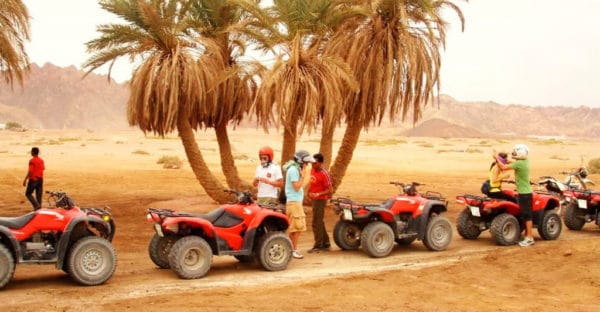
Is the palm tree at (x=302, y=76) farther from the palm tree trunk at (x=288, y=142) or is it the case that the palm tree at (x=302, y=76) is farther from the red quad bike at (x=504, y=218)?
the red quad bike at (x=504, y=218)

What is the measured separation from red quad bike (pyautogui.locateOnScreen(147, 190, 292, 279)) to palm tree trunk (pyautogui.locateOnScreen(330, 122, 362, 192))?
7.29 m

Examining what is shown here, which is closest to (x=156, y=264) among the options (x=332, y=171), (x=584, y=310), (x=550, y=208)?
(x=584, y=310)

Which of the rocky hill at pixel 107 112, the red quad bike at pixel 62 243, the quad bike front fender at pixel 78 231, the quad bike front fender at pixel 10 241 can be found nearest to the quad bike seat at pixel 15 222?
the red quad bike at pixel 62 243

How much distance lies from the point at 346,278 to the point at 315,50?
8.35 meters

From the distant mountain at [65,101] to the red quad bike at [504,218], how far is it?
429ft

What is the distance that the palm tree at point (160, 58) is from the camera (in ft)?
50.6

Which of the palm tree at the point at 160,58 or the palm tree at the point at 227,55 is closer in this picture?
the palm tree at the point at 160,58

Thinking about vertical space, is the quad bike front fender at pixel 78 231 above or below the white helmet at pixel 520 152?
below

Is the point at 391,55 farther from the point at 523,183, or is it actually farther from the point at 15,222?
the point at 15,222

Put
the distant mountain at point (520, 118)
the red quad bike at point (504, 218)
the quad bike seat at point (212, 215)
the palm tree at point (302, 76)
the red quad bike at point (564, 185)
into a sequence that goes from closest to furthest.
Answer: the quad bike seat at point (212, 215) < the red quad bike at point (504, 218) < the red quad bike at point (564, 185) < the palm tree at point (302, 76) < the distant mountain at point (520, 118)

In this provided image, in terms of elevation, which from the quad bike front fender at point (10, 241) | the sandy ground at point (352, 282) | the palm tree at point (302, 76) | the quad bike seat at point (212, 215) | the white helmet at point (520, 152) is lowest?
the sandy ground at point (352, 282)

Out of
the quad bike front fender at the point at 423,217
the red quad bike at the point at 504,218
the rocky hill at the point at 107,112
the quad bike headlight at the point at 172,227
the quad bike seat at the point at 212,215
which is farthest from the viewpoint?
the rocky hill at the point at 107,112

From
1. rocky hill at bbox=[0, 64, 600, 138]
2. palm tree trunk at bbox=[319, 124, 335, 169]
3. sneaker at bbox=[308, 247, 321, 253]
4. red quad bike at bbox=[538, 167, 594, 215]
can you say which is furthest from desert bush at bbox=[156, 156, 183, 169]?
rocky hill at bbox=[0, 64, 600, 138]

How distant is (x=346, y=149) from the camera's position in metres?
17.6
